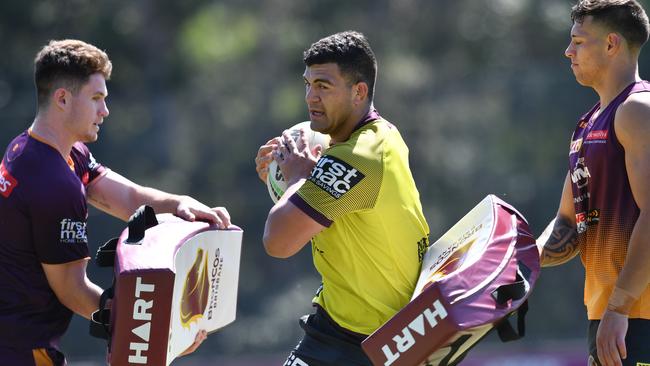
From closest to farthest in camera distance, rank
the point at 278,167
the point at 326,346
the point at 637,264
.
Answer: the point at 637,264 → the point at 326,346 → the point at 278,167

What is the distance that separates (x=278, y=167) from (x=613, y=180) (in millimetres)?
→ 1677

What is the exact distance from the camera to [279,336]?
1474cm

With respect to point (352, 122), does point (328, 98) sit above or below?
above

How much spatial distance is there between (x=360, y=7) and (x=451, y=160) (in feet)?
Answer: 16.1

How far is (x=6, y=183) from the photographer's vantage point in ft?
16.2

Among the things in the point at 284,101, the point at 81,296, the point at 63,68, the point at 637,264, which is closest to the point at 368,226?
the point at 637,264

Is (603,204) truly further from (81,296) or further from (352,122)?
(81,296)

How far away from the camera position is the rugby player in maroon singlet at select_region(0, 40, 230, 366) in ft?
16.0

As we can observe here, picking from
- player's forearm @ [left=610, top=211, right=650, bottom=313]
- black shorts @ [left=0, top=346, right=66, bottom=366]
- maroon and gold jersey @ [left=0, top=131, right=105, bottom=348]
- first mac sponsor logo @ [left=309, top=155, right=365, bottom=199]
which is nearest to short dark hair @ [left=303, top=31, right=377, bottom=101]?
first mac sponsor logo @ [left=309, top=155, right=365, bottom=199]

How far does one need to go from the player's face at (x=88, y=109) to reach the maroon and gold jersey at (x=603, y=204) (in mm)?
2225

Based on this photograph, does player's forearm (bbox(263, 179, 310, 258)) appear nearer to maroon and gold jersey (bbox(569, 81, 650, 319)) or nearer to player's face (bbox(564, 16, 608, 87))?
maroon and gold jersey (bbox(569, 81, 650, 319))

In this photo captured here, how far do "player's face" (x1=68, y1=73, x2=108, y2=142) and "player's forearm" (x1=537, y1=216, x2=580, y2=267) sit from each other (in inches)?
86.2

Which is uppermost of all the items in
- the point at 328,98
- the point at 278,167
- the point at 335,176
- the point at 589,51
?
the point at 589,51

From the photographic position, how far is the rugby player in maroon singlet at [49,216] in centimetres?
489
